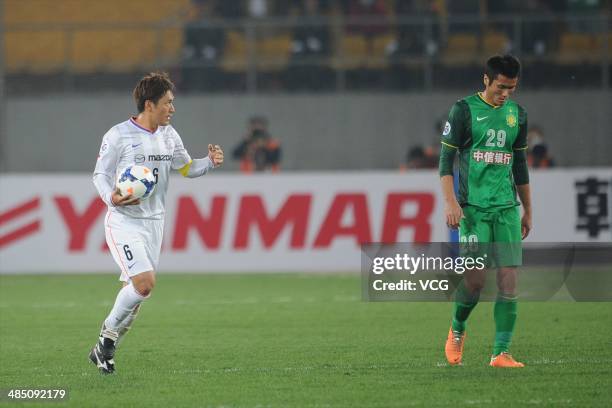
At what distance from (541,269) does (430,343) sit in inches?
164

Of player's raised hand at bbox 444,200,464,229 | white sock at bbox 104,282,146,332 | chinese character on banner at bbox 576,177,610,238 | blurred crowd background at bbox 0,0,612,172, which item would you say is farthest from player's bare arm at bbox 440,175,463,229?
blurred crowd background at bbox 0,0,612,172

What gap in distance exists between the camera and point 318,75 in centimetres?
2241

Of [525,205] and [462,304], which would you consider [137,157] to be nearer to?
[462,304]

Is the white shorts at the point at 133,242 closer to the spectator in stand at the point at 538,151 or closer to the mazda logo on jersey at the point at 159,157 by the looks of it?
the mazda logo on jersey at the point at 159,157

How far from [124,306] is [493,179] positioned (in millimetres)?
2837

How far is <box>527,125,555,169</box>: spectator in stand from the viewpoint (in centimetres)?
2002

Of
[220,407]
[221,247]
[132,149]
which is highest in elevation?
[132,149]

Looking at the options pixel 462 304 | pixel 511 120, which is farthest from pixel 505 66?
pixel 462 304

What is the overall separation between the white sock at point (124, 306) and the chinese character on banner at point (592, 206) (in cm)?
1073

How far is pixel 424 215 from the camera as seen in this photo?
18.1 metres

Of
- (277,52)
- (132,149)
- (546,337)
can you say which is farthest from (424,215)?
(132,149)

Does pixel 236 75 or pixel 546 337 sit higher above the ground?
pixel 236 75

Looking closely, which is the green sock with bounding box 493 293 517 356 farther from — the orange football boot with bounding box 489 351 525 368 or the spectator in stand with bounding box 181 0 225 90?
the spectator in stand with bounding box 181 0 225 90

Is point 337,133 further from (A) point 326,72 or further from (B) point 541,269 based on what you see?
(B) point 541,269
